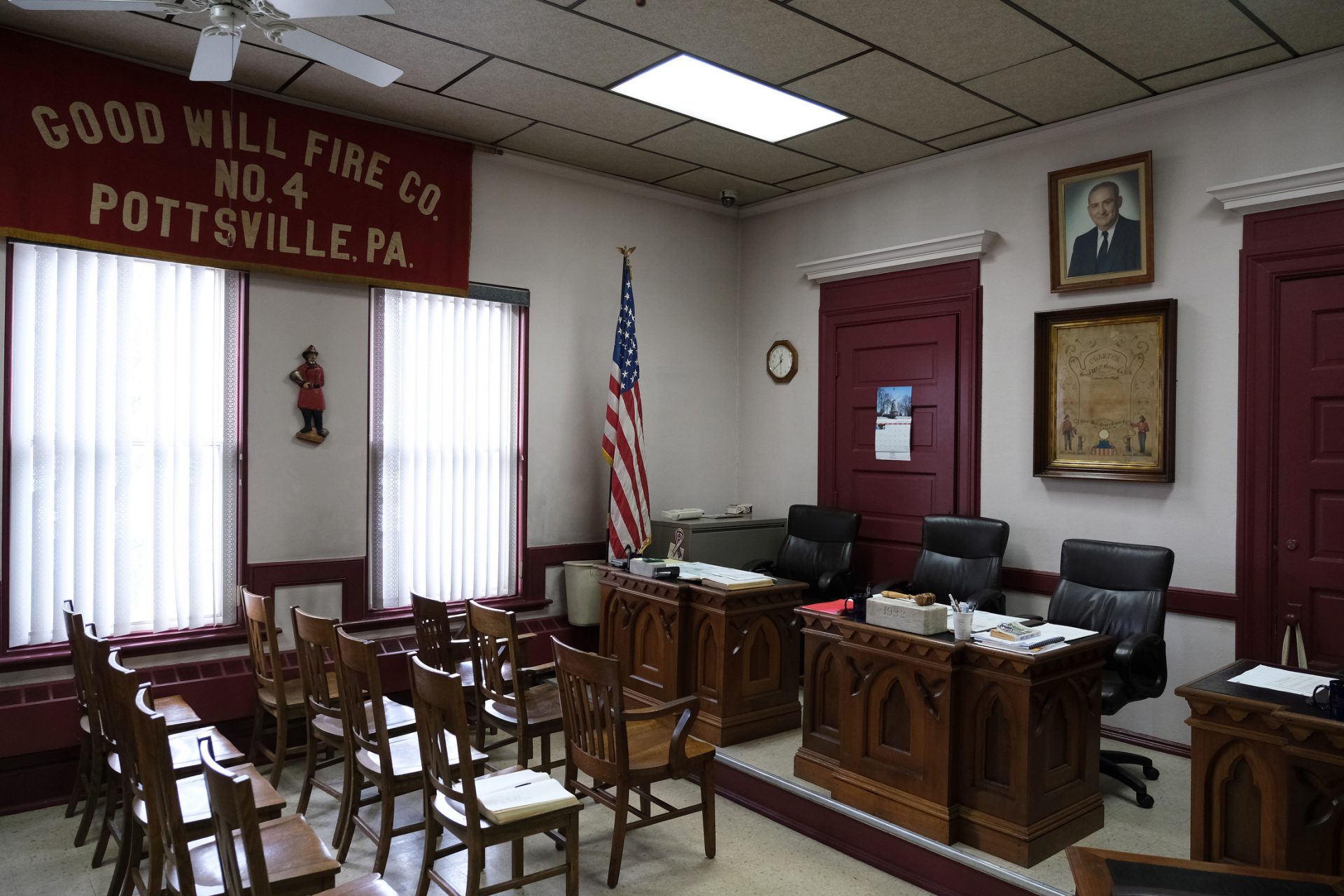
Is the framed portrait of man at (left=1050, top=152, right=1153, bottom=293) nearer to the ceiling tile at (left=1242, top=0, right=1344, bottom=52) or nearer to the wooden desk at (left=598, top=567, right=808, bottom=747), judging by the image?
the ceiling tile at (left=1242, top=0, right=1344, bottom=52)

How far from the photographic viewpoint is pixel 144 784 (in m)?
2.36

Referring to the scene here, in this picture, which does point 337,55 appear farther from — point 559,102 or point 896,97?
point 896,97

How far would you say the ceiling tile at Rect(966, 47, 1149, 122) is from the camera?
4141mm

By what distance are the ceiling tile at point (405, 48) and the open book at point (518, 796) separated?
3.06 meters

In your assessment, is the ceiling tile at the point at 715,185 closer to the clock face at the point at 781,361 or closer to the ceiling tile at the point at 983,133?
the clock face at the point at 781,361

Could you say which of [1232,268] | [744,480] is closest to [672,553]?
[744,480]

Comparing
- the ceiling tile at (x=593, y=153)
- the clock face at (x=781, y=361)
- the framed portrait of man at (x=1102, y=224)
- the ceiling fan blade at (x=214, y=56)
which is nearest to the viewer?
the ceiling fan blade at (x=214, y=56)

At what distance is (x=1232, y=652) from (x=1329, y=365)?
1.43 meters

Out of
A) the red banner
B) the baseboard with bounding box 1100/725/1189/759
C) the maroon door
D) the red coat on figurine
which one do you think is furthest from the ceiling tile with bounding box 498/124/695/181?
A: the baseboard with bounding box 1100/725/1189/759

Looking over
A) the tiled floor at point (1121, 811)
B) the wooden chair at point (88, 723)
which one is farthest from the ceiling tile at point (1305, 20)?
the wooden chair at point (88, 723)

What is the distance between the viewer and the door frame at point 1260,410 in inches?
163

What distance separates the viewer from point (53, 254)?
4.04 metres

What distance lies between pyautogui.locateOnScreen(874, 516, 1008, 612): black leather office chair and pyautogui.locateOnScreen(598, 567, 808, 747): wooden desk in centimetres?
77

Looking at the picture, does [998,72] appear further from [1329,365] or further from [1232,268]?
[1329,365]
